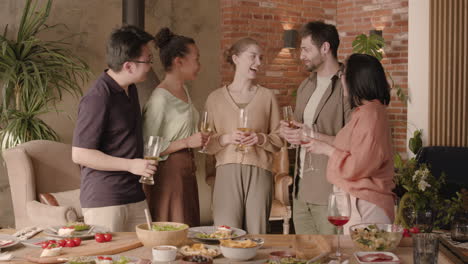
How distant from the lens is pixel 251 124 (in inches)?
145

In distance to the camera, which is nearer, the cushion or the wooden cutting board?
the wooden cutting board

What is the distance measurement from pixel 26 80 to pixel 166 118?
1.75 m

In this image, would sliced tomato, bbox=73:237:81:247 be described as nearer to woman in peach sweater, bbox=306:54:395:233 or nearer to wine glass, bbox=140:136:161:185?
wine glass, bbox=140:136:161:185

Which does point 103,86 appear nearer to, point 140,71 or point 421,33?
point 140,71

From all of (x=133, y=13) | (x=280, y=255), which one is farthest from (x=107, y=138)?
(x=133, y=13)

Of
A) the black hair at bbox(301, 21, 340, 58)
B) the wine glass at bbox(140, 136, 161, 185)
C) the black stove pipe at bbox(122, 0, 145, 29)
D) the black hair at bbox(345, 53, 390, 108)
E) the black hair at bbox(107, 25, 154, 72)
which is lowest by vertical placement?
the wine glass at bbox(140, 136, 161, 185)

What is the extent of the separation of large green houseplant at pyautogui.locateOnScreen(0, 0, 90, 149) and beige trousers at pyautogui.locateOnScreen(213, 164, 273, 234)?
187cm

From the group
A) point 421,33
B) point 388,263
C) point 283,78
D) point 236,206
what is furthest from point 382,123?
point 283,78

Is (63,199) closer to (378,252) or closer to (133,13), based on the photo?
(133,13)

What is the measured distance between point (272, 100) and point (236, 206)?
0.69 metres

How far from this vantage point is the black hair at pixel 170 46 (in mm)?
3672

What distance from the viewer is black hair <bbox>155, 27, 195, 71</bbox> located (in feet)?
12.0

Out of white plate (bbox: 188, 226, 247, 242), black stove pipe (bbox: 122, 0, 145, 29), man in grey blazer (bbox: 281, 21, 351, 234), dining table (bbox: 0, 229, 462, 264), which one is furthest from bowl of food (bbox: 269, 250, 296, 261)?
black stove pipe (bbox: 122, 0, 145, 29)

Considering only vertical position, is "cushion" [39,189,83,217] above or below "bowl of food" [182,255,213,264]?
below
